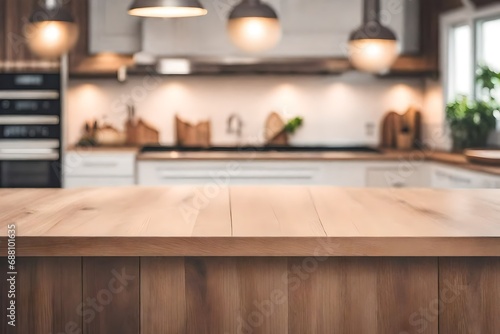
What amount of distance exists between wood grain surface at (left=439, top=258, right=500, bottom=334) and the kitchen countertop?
111 mm

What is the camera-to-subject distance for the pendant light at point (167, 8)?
123 inches

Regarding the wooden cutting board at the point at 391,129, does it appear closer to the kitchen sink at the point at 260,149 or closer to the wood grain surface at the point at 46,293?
the kitchen sink at the point at 260,149

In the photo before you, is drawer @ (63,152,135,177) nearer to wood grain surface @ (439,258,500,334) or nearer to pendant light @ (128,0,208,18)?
pendant light @ (128,0,208,18)

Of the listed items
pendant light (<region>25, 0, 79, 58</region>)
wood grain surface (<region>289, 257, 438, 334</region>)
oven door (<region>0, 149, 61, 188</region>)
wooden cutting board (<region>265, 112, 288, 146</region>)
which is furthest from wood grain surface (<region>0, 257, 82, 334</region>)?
wooden cutting board (<region>265, 112, 288, 146</region>)

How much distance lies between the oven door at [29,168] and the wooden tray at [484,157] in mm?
3042

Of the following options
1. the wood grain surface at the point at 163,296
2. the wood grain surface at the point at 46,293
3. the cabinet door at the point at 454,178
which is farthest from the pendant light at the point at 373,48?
the wood grain surface at the point at 46,293

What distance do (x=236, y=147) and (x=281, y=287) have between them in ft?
13.9

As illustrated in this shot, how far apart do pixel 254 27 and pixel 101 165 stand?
249 centimetres

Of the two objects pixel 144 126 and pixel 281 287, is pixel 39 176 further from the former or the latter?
pixel 281 287

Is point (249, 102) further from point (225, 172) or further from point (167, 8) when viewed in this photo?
point (167, 8)

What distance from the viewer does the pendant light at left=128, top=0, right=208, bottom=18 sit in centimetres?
312

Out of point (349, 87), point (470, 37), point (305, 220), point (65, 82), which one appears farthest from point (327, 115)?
point (305, 220)

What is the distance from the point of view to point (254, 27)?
3537mm

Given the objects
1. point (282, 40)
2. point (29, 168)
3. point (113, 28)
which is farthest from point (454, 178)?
point (29, 168)
